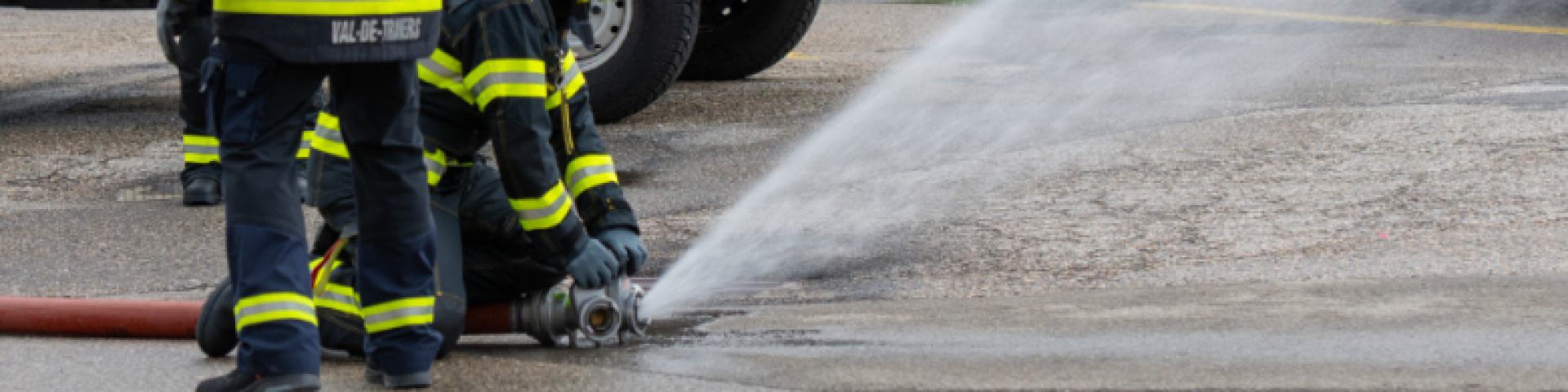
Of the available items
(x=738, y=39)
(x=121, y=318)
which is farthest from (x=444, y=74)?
(x=738, y=39)

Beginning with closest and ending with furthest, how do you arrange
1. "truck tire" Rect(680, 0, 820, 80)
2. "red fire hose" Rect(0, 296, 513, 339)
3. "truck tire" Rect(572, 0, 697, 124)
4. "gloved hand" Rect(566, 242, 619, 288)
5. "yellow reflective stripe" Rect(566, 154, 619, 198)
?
"gloved hand" Rect(566, 242, 619, 288) < "yellow reflective stripe" Rect(566, 154, 619, 198) < "red fire hose" Rect(0, 296, 513, 339) < "truck tire" Rect(572, 0, 697, 124) < "truck tire" Rect(680, 0, 820, 80)

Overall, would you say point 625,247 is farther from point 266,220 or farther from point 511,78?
point 266,220

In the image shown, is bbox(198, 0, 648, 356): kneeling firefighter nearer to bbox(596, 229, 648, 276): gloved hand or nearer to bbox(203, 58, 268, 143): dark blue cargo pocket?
bbox(596, 229, 648, 276): gloved hand

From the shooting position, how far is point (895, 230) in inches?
179

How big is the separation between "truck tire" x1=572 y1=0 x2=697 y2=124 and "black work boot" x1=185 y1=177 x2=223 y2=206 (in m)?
1.76

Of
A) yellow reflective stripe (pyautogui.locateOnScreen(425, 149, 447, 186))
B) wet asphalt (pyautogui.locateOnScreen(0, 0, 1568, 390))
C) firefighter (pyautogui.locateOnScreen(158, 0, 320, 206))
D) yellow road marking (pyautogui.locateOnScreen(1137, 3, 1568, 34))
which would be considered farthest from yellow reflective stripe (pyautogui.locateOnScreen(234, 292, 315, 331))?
yellow road marking (pyautogui.locateOnScreen(1137, 3, 1568, 34))

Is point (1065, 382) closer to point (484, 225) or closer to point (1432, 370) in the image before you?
point (1432, 370)

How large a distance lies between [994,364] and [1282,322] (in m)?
0.71

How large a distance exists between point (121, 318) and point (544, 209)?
1027 millimetres

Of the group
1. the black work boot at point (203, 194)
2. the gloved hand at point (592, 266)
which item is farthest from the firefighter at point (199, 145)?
the gloved hand at point (592, 266)

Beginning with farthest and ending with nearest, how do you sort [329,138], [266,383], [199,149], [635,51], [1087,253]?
[635,51] → [199,149] → [1087,253] → [329,138] → [266,383]

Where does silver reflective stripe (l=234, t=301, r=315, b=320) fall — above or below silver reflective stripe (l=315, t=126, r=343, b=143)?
below

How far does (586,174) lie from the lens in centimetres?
332

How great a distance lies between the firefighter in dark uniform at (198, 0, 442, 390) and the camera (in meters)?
2.64
